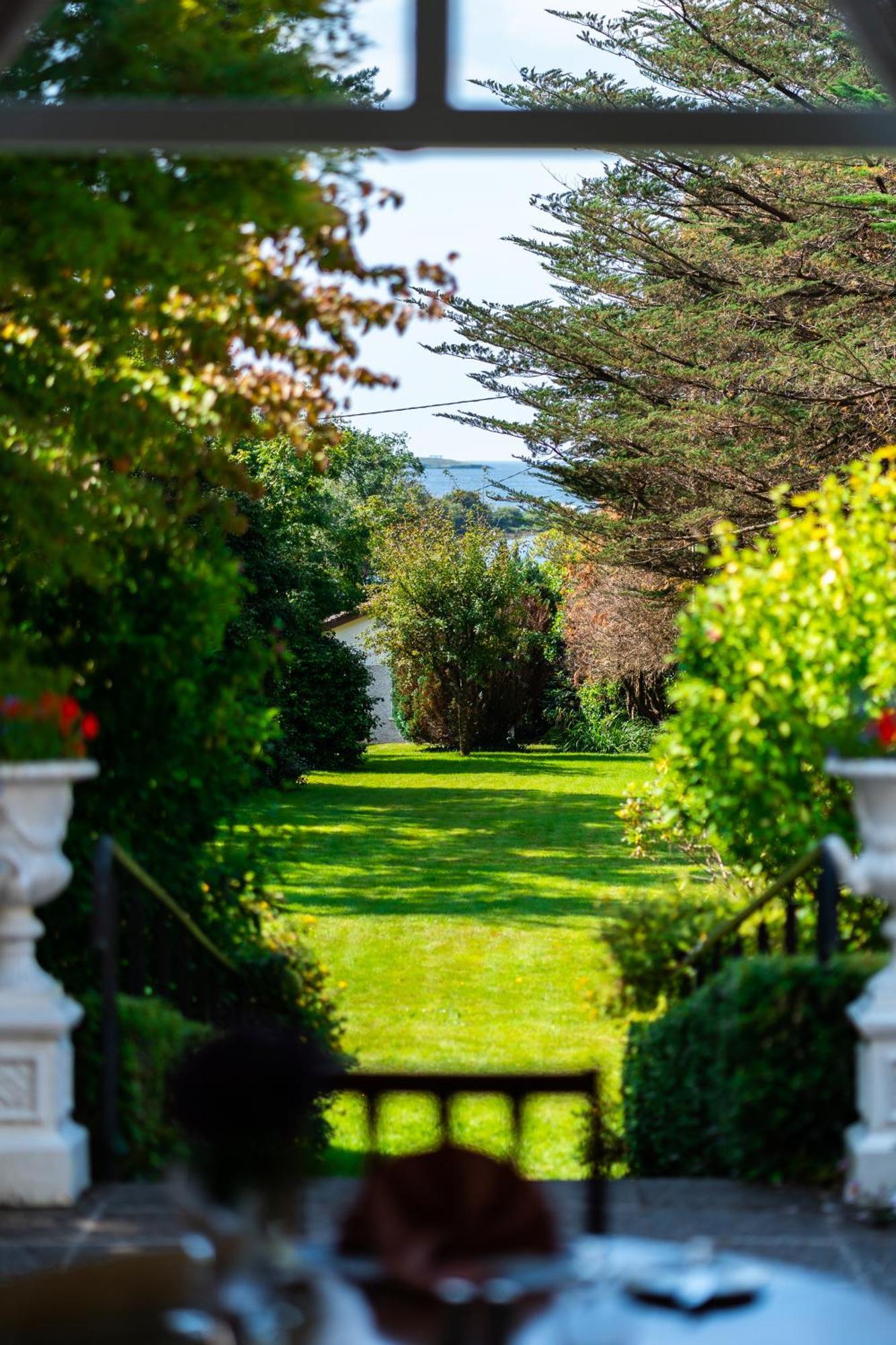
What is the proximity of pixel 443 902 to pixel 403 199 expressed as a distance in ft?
18.2

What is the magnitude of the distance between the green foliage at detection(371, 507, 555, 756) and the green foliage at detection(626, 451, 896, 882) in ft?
40.8

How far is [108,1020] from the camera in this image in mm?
3111

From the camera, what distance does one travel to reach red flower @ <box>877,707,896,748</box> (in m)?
3.02

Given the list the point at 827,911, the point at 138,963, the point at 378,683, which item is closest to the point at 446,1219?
the point at 827,911

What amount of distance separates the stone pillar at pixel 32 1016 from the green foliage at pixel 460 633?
45.7 feet

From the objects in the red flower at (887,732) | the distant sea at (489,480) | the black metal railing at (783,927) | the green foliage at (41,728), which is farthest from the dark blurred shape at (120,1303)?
the distant sea at (489,480)

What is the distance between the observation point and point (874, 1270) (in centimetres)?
264

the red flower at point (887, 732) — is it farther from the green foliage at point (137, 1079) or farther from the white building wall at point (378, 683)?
the white building wall at point (378, 683)

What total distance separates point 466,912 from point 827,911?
19.5 ft

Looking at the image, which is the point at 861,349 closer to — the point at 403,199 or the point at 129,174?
the point at 403,199

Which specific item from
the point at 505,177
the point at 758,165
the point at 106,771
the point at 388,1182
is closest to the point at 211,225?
the point at 106,771

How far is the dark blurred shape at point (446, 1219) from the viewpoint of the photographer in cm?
122

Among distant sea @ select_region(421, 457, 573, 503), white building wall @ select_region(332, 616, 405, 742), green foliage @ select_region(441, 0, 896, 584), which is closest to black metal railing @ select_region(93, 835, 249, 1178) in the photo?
green foliage @ select_region(441, 0, 896, 584)

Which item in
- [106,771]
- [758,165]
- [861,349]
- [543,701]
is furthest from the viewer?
[543,701]
